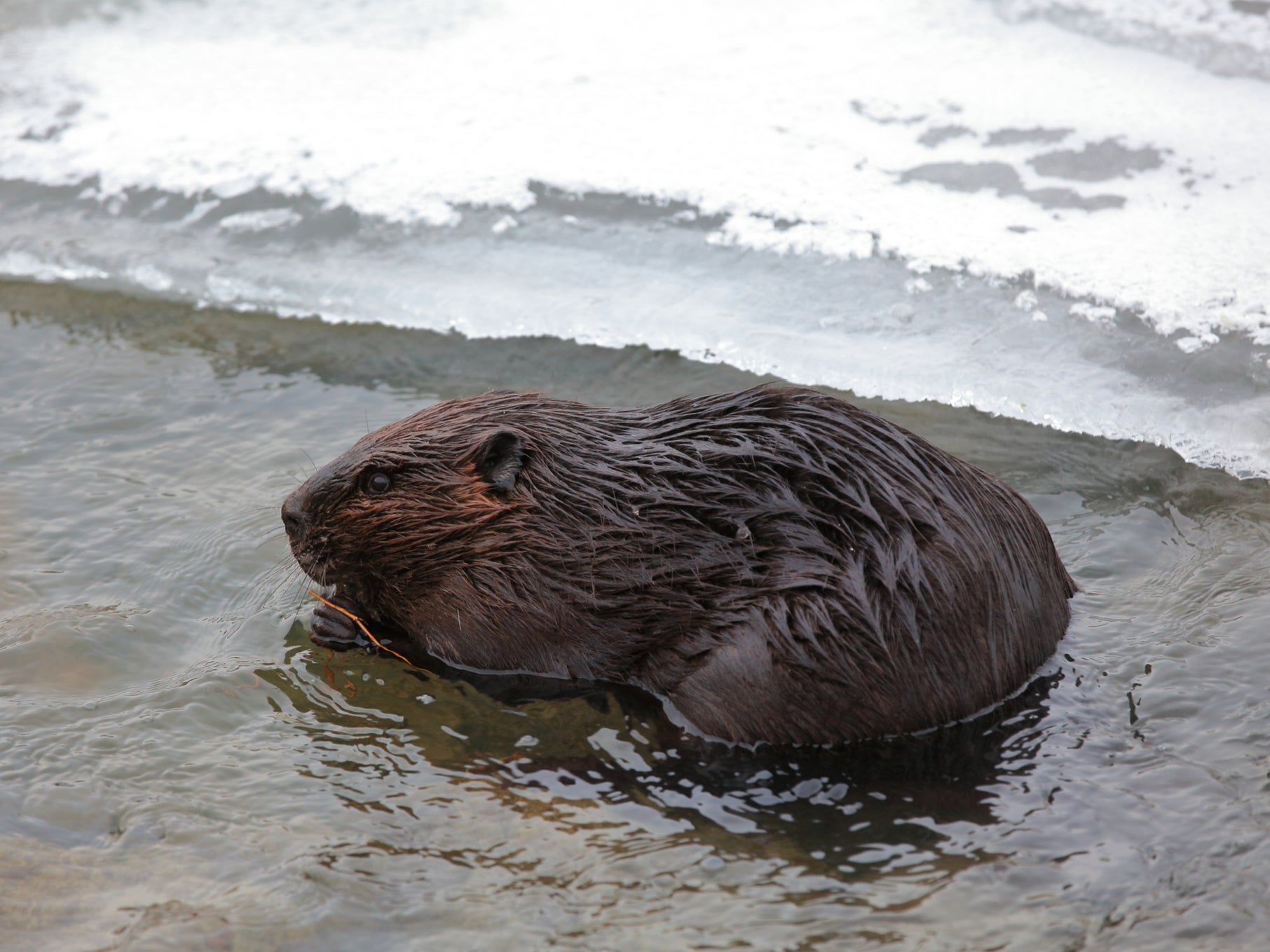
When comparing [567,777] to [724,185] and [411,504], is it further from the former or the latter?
[724,185]

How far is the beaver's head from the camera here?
13.2ft

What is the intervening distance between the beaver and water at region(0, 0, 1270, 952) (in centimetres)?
16

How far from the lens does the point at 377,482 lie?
4133mm

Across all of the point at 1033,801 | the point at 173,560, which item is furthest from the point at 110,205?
the point at 1033,801

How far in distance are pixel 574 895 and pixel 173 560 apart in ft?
7.90

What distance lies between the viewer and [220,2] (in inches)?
370

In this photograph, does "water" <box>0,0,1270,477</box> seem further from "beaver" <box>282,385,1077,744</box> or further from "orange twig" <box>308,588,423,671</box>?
"orange twig" <box>308,588,423,671</box>

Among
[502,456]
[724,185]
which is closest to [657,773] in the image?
[502,456]

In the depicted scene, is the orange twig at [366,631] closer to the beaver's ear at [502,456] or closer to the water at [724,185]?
the beaver's ear at [502,456]

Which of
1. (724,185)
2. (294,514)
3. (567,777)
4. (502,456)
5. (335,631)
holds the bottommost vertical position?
(567,777)

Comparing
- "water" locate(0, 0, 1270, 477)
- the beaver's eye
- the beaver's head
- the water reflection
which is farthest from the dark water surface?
"water" locate(0, 0, 1270, 477)

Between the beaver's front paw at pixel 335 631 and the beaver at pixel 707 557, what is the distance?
11mm

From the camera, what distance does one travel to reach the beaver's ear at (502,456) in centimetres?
398

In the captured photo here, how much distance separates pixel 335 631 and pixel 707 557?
139 centimetres
